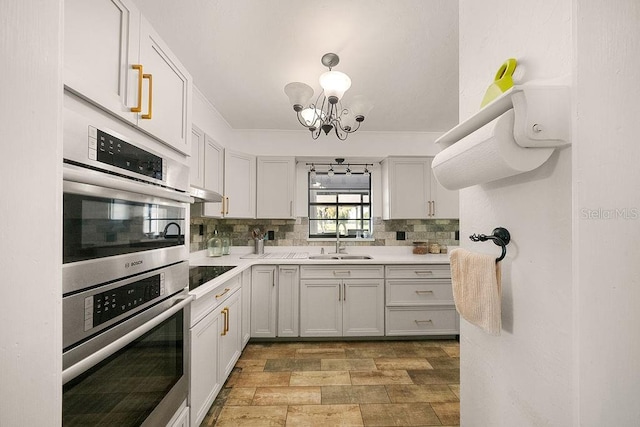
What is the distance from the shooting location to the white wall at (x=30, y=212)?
389mm

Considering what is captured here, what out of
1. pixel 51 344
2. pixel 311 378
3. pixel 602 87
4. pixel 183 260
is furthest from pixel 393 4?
pixel 311 378

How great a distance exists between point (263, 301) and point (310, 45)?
2338mm

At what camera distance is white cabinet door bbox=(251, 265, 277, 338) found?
2.87m

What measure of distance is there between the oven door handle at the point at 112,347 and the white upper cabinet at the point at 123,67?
696 millimetres

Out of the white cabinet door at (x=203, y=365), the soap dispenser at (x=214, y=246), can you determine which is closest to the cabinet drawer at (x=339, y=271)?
the soap dispenser at (x=214, y=246)

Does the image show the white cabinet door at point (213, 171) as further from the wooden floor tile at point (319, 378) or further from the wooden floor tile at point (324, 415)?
the wooden floor tile at point (324, 415)

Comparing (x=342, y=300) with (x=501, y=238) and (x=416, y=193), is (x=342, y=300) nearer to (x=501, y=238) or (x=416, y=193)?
(x=416, y=193)

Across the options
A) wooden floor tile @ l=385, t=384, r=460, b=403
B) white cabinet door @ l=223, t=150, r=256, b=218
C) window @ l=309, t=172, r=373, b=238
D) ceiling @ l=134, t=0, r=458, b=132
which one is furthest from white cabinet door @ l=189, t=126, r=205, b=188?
wooden floor tile @ l=385, t=384, r=460, b=403

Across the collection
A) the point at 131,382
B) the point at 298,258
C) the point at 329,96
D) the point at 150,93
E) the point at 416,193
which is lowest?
the point at 131,382

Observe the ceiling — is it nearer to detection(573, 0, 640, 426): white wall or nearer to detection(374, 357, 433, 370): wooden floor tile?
detection(573, 0, 640, 426): white wall

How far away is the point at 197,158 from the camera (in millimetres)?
2324

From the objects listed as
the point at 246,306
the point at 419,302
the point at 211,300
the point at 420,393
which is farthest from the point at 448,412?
the point at 246,306

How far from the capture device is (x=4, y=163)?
1.27 feet

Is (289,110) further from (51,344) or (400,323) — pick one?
(51,344)
